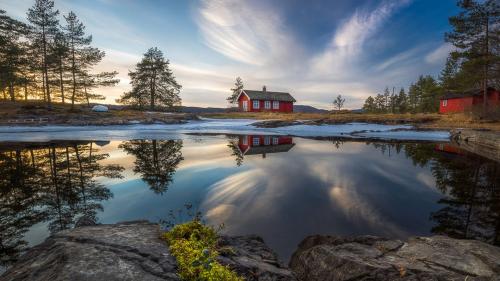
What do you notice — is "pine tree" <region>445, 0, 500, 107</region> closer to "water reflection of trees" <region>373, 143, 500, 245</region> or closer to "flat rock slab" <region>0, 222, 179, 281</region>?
"water reflection of trees" <region>373, 143, 500, 245</region>

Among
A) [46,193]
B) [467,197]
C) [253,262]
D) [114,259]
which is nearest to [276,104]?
[467,197]

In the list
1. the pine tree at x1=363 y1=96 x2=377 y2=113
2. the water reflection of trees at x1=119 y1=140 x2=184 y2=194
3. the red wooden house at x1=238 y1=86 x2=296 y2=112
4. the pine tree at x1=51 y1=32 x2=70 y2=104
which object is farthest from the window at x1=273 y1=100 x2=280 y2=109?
the water reflection of trees at x1=119 y1=140 x2=184 y2=194

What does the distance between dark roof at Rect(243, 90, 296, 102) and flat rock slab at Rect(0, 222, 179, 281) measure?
55.7 m

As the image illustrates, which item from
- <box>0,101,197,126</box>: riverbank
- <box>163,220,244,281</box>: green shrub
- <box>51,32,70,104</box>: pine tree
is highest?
<box>51,32,70,104</box>: pine tree

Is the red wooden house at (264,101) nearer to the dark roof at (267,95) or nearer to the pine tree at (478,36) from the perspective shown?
the dark roof at (267,95)

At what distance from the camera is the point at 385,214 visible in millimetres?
5348

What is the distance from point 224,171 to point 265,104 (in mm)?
51552

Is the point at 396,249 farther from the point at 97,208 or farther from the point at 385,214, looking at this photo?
the point at 97,208

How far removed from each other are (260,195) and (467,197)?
557cm

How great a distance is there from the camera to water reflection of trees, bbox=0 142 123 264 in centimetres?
441

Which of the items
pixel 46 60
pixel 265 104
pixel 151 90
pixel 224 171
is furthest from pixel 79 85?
pixel 224 171

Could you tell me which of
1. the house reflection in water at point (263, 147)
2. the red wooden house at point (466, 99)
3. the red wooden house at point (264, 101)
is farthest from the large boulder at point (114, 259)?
the red wooden house at point (264, 101)

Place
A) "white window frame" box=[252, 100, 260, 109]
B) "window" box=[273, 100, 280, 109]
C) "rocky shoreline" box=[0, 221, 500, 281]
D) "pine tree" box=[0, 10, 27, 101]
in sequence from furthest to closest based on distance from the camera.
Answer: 1. "window" box=[273, 100, 280, 109]
2. "white window frame" box=[252, 100, 260, 109]
3. "pine tree" box=[0, 10, 27, 101]
4. "rocky shoreline" box=[0, 221, 500, 281]

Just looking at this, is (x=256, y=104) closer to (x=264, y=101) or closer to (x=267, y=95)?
(x=264, y=101)
